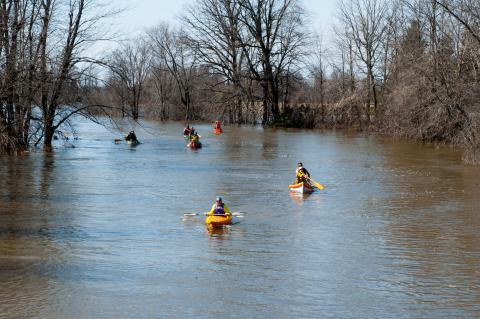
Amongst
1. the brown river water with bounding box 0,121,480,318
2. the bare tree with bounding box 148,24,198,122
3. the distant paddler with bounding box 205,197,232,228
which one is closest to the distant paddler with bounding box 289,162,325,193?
the brown river water with bounding box 0,121,480,318

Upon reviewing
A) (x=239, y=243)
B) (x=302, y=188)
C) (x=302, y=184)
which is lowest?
(x=239, y=243)

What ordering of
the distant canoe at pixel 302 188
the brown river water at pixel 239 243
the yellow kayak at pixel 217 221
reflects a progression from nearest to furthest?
the brown river water at pixel 239 243 < the yellow kayak at pixel 217 221 < the distant canoe at pixel 302 188

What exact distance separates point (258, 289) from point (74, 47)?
2685cm

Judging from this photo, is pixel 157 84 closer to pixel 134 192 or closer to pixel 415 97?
pixel 415 97

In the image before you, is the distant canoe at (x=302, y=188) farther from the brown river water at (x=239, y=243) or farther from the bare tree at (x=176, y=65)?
the bare tree at (x=176, y=65)

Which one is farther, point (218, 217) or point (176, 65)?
point (176, 65)

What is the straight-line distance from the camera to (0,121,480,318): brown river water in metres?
12.4

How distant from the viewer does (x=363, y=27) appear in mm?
62062

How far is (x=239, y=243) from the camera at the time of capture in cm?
1655

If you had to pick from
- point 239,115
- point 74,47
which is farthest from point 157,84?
point 74,47

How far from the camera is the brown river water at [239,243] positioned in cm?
1238

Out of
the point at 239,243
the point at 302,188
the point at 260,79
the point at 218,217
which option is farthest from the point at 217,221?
the point at 260,79

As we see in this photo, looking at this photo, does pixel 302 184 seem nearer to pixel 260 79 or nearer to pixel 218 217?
pixel 218 217

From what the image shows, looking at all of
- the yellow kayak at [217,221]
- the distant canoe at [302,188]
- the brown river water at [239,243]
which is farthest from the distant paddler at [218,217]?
the distant canoe at [302,188]
